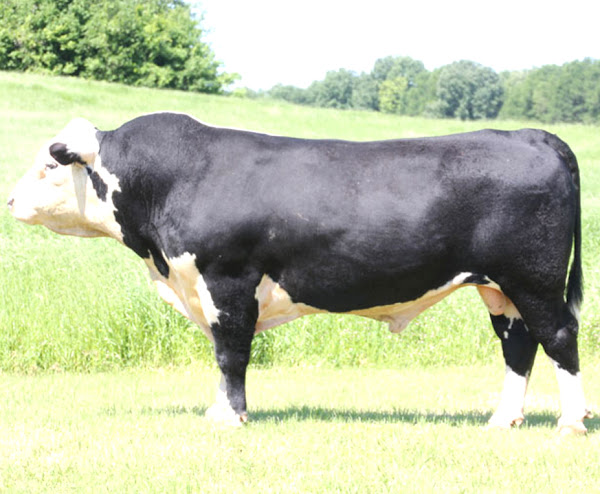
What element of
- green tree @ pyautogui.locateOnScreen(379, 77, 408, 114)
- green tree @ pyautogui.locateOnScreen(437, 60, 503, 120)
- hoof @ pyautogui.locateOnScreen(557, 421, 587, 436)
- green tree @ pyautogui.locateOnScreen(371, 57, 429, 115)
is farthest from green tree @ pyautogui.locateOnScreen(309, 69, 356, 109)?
hoof @ pyautogui.locateOnScreen(557, 421, 587, 436)

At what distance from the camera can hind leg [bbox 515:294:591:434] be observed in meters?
6.00

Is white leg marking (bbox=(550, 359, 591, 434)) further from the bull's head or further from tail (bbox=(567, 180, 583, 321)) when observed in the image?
the bull's head

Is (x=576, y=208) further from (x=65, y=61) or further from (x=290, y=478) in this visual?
(x=65, y=61)

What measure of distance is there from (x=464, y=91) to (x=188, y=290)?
114018 mm

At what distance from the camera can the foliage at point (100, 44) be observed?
163ft

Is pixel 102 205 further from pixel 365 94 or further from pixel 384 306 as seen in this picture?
pixel 365 94

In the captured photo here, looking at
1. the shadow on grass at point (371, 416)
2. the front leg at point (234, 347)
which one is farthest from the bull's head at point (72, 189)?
the shadow on grass at point (371, 416)

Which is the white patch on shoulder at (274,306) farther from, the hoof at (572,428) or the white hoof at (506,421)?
the hoof at (572,428)

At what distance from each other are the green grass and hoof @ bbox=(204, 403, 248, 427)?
0.08 m

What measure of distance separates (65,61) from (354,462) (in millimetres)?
49366

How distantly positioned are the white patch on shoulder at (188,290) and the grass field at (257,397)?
2.38 feet

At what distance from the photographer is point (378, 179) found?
5.98 metres

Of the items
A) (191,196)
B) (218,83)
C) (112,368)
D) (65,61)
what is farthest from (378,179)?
(218,83)

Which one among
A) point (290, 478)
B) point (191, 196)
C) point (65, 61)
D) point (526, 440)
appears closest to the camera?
point (290, 478)
